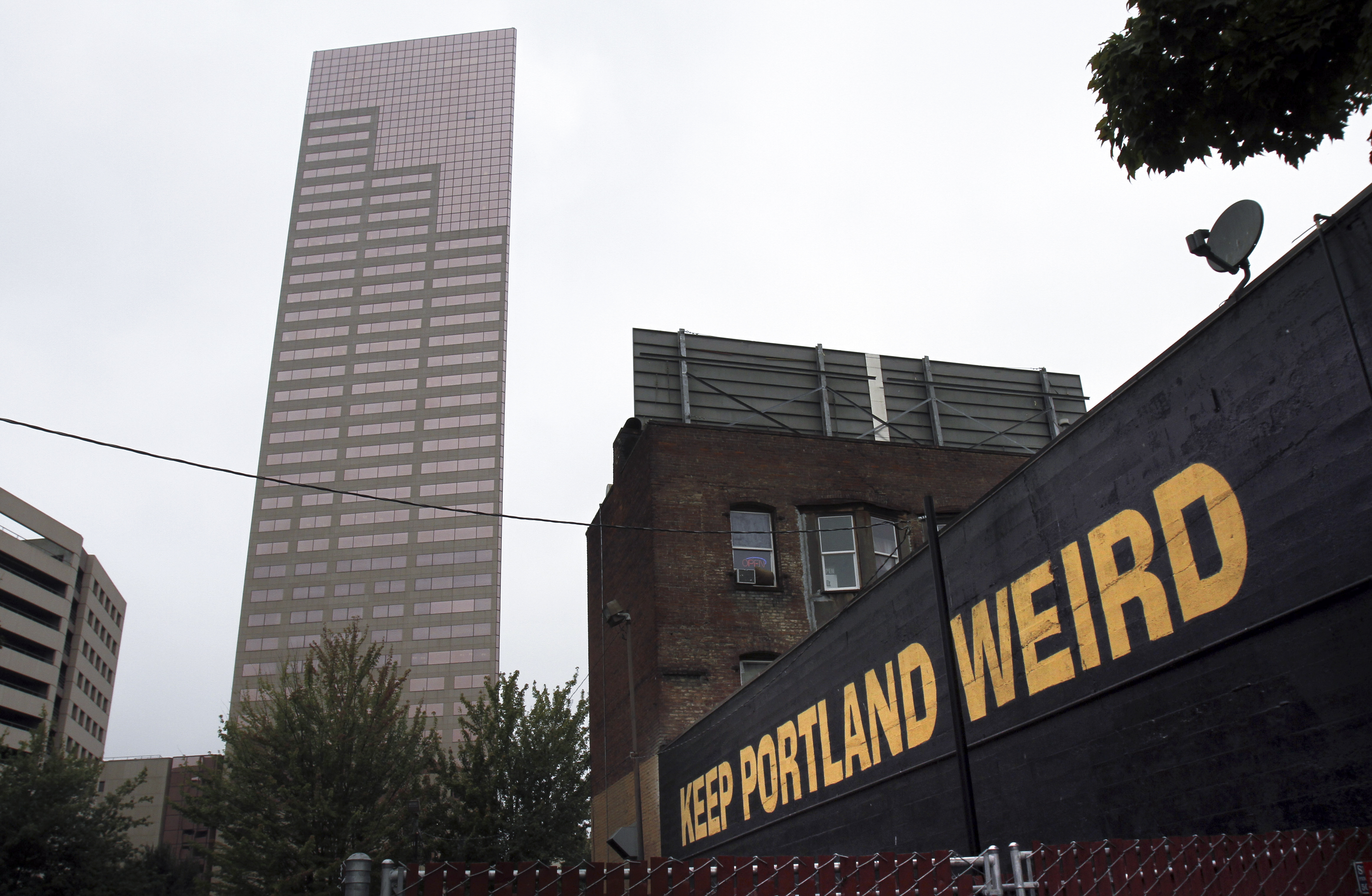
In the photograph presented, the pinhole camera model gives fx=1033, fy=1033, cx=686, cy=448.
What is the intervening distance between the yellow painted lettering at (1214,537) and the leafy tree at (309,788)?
64.8 ft

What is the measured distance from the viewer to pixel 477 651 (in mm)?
104938

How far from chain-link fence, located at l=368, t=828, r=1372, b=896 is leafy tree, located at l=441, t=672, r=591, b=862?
78.2ft

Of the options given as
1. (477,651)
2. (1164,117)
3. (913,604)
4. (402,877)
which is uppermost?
(477,651)

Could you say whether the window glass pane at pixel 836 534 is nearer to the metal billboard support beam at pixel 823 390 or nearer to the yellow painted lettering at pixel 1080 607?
the metal billboard support beam at pixel 823 390

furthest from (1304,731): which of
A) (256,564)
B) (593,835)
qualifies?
(256,564)

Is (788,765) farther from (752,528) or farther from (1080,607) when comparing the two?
(752,528)

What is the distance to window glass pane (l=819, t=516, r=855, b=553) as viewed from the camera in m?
24.4

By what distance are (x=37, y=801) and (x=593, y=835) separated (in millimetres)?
14482

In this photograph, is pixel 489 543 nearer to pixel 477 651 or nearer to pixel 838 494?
pixel 477 651

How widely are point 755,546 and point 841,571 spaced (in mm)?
2098

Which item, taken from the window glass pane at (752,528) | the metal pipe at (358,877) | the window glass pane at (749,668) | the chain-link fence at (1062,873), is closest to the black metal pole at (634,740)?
the window glass pane at (749,668)

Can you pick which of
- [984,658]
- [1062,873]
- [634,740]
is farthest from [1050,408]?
[1062,873]

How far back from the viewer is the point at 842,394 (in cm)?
2842

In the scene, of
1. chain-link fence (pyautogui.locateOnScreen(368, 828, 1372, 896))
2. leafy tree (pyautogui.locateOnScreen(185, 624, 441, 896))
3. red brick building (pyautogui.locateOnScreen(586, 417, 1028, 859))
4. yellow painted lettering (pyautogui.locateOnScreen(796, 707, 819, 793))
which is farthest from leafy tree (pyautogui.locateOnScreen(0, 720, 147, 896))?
chain-link fence (pyautogui.locateOnScreen(368, 828, 1372, 896))
